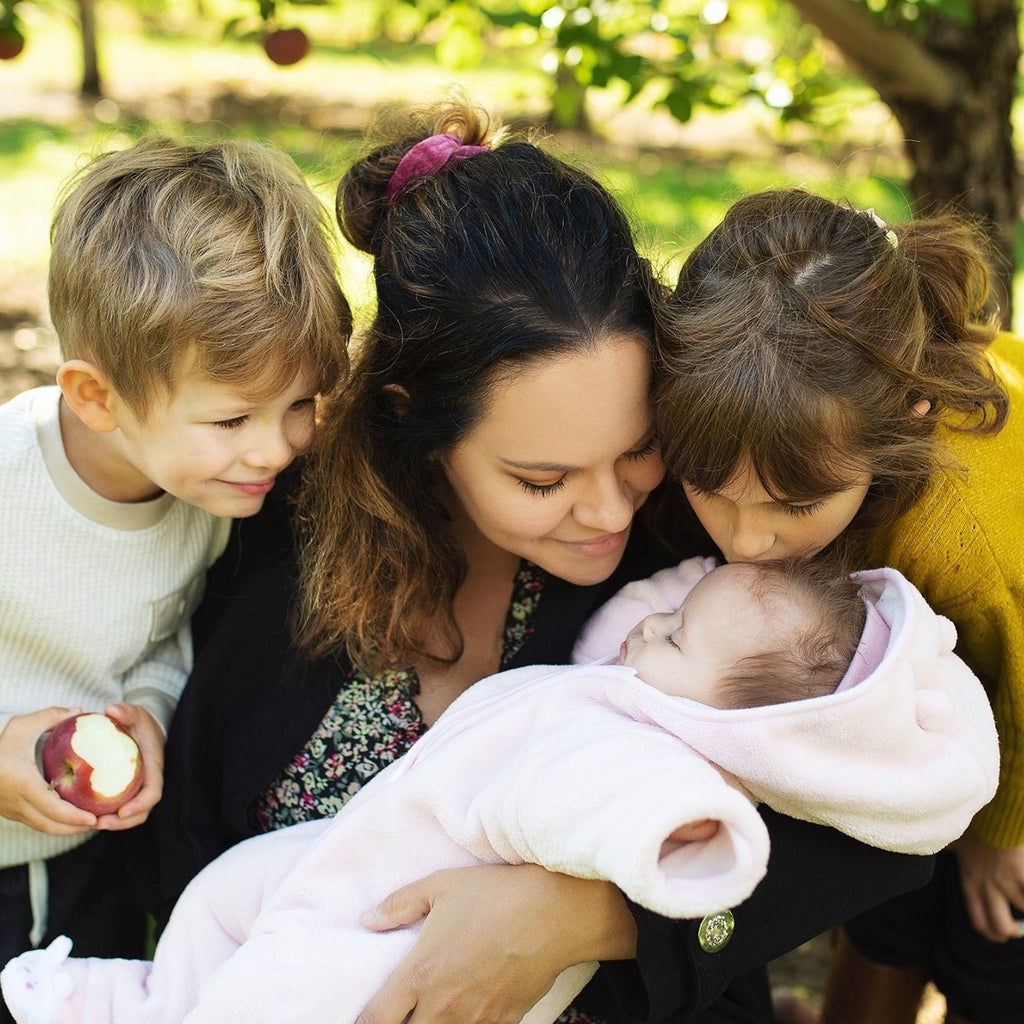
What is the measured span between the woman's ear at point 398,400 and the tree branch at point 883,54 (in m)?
1.27

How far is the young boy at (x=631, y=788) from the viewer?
1.58m

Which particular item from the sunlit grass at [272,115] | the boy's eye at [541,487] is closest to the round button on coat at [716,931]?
the boy's eye at [541,487]

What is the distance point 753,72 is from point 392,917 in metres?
2.27

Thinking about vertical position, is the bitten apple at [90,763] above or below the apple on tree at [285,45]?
below

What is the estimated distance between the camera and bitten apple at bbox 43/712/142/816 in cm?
200

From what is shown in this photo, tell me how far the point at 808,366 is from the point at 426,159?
0.71 meters

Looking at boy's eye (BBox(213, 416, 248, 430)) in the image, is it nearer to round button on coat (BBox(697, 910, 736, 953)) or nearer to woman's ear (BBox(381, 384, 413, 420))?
woman's ear (BBox(381, 384, 413, 420))

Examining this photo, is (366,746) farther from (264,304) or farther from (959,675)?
(959,675)

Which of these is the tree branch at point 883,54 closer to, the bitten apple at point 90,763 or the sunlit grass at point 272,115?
the bitten apple at point 90,763

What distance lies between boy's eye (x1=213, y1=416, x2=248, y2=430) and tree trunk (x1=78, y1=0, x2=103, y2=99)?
1169cm

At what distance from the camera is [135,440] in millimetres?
2066

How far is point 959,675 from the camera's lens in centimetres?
187

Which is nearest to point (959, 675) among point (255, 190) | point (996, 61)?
point (255, 190)

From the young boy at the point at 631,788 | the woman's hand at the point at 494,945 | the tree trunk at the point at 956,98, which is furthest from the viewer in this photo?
the tree trunk at the point at 956,98
